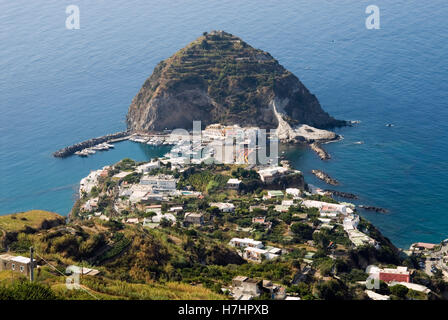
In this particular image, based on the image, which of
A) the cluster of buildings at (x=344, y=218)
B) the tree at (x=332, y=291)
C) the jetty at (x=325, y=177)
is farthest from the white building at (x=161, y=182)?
the tree at (x=332, y=291)

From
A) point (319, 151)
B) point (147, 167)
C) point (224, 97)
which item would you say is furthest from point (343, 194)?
point (224, 97)

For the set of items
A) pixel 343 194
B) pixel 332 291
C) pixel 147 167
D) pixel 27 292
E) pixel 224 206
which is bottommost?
pixel 343 194

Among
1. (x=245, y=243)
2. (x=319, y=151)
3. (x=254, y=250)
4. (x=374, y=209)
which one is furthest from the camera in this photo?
(x=319, y=151)

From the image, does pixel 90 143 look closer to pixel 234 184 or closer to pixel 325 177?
pixel 234 184

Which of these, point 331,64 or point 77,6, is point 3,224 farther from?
point 77,6

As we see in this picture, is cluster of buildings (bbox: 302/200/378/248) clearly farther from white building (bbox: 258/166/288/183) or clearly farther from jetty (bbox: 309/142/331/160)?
jetty (bbox: 309/142/331/160)

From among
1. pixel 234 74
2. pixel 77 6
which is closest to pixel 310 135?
pixel 234 74
